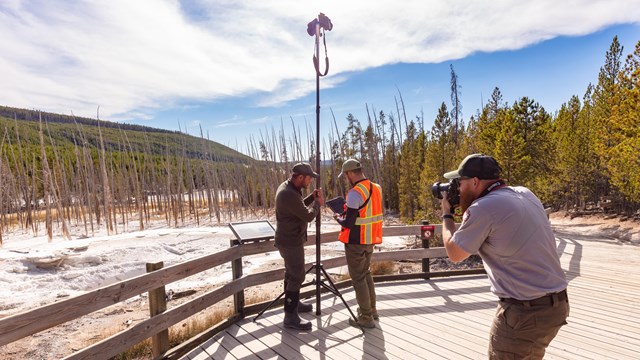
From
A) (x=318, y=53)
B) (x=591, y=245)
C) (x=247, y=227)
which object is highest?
(x=318, y=53)

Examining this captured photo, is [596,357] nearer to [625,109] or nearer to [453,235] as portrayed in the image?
[453,235]

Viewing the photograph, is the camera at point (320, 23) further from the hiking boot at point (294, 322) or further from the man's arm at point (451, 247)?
the hiking boot at point (294, 322)

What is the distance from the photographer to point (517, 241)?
5.61 ft

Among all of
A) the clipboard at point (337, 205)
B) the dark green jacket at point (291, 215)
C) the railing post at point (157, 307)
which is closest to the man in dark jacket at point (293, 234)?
the dark green jacket at point (291, 215)

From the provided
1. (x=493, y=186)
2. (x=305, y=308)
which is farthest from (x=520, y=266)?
(x=305, y=308)

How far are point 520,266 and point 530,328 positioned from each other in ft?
1.03

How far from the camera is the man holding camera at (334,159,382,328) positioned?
3.41 meters

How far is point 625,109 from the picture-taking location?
44.3 feet

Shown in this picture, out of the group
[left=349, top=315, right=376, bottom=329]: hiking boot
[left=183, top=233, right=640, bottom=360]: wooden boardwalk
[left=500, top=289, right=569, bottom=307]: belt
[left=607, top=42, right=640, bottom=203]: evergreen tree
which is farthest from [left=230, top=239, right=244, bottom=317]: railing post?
[left=607, top=42, right=640, bottom=203]: evergreen tree

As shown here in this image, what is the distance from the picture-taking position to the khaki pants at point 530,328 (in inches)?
67.1

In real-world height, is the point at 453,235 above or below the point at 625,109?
below

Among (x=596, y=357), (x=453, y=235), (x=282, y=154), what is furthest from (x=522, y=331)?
(x=282, y=154)

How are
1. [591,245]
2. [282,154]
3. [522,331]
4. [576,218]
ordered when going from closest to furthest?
[522,331] < [591,245] < [576,218] < [282,154]

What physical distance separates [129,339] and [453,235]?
2.63 metres
